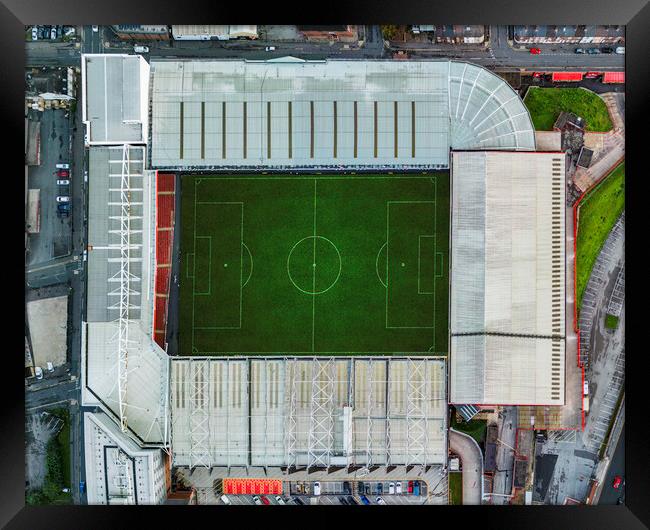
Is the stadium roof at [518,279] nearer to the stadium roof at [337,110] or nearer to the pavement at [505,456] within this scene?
the pavement at [505,456]

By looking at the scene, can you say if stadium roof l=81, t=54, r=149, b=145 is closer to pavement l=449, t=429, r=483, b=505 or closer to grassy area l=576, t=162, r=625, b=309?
pavement l=449, t=429, r=483, b=505

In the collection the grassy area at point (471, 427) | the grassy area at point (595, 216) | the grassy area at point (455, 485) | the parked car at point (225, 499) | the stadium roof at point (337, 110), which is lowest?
the parked car at point (225, 499)

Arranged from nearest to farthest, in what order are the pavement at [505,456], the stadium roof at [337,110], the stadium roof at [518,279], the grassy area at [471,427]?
the stadium roof at [518,279]
the stadium roof at [337,110]
the grassy area at [471,427]
the pavement at [505,456]

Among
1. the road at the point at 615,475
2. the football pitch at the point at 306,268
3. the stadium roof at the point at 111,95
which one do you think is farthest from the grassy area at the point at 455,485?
the stadium roof at the point at 111,95
